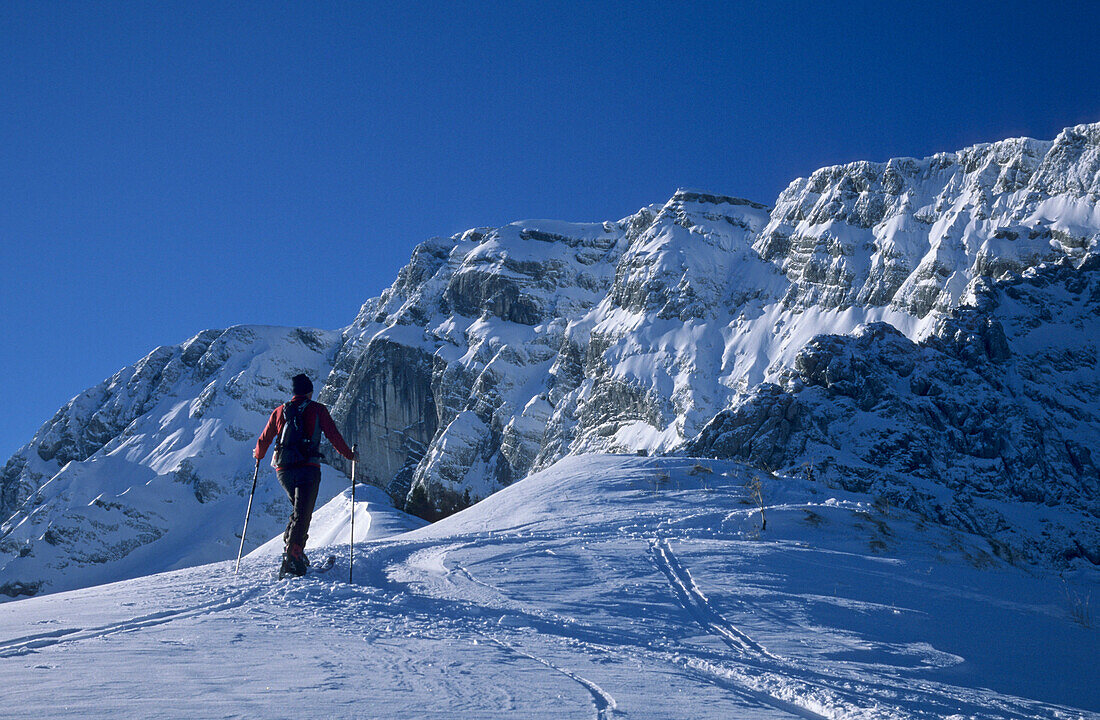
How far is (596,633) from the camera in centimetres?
562

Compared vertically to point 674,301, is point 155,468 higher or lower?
lower

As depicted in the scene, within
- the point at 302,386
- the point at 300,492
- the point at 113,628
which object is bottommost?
the point at 113,628

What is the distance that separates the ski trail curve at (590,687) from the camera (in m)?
3.65

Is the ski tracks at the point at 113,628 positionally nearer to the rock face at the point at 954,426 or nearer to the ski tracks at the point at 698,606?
the ski tracks at the point at 698,606

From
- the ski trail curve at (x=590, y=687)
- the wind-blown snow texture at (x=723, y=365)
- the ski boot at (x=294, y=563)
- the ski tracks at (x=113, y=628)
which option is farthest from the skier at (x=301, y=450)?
the wind-blown snow texture at (x=723, y=365)

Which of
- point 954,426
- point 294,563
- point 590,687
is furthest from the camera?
point 954,426

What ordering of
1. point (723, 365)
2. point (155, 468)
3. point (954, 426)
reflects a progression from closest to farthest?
point (954, 426) < point (723, 365) < point (155, 468)

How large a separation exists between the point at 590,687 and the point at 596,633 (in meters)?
1.55

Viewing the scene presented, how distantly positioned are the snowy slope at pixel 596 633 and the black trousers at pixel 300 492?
1.88 feet

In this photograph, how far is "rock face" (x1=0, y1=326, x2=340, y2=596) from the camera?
123188 mm

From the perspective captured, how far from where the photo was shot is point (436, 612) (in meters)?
6.14

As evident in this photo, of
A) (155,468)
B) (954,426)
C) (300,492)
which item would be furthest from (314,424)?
(155,468)

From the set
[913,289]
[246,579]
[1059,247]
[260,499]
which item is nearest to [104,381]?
[260,499]

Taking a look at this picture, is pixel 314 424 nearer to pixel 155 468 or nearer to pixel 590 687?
pixel 590 687
